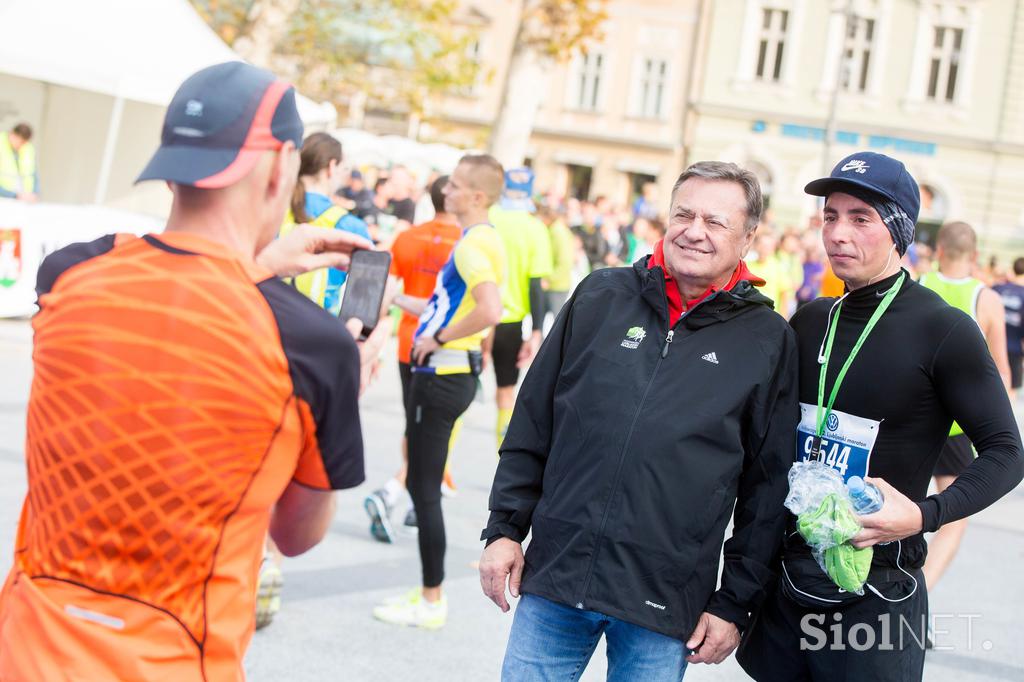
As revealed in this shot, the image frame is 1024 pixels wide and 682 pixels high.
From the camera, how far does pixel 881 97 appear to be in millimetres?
41969

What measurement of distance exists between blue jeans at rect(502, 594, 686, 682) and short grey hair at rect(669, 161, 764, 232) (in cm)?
105

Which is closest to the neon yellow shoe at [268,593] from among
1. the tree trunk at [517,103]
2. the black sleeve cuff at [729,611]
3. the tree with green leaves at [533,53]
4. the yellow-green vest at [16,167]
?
the black sleeve cuff at [729,611]

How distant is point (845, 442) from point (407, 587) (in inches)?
133

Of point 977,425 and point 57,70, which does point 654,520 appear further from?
point 57,70

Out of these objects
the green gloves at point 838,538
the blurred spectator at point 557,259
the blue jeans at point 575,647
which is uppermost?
the blurred spectator at point 557,259

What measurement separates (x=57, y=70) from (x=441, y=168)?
11954 millimetres

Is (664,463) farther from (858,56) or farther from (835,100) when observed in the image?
(858,56)

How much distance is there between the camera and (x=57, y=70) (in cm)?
1433

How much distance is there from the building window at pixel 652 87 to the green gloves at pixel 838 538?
42.4 meters

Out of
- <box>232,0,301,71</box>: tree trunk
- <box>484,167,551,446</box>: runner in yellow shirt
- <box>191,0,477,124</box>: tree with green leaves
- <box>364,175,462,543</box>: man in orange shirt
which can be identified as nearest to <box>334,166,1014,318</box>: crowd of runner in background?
<box>232,0,301,71</box>: tree trunk

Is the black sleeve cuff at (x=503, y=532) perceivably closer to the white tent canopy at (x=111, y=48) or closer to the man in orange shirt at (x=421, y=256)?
the man in orange shirt at (x=421, y=256)

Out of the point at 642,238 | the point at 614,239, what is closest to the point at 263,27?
the point at 614,239

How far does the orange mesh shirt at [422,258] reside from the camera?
19.9 ft

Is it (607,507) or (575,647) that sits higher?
(607,507)
